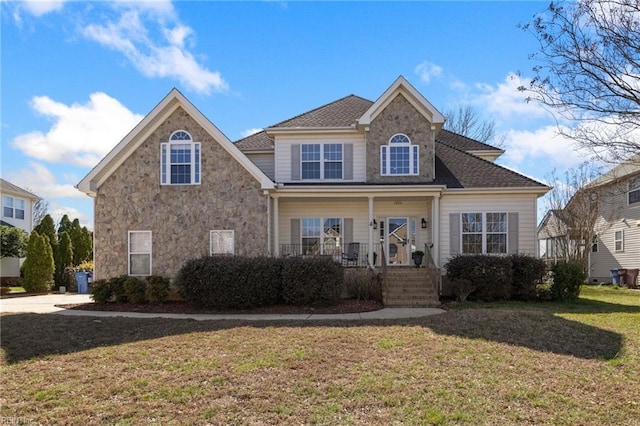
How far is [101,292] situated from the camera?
1445cm

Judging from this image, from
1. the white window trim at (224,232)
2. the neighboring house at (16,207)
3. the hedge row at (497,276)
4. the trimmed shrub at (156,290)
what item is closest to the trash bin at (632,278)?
the hedge row at (497,276)

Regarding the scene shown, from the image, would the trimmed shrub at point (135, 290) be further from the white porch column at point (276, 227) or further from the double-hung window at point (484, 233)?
the double-hung window at point (484, 233)

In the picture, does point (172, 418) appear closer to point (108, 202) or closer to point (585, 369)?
point (585, 369)

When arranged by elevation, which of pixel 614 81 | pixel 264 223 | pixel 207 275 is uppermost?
pixel 614 81

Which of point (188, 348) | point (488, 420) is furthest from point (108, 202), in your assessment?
point (488, 420)

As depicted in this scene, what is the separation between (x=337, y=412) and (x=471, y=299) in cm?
1099

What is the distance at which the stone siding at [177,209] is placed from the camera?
1591cm

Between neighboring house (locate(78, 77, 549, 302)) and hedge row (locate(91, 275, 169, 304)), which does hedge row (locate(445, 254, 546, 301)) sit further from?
hedge row (locate(91, 275, 169, 304))

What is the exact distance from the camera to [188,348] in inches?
317

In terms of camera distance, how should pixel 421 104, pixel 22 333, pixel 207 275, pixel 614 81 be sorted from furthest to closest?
pixel 421 104 < pixel 207 275 < pixel 614 81 < pixel 22 333

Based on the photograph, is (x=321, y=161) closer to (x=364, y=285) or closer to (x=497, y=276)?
(x=364, y=285)

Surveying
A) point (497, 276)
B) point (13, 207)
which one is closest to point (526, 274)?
point (497, 276)

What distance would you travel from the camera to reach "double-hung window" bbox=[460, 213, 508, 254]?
1706 cm

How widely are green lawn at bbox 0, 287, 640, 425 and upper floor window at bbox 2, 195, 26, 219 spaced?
973 inches
